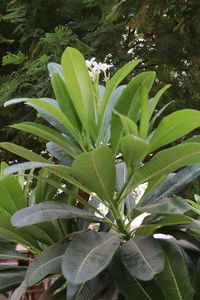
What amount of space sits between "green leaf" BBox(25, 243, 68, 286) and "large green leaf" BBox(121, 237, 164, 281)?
0.51 feet

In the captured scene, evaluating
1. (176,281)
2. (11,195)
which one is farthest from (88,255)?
(11,195)

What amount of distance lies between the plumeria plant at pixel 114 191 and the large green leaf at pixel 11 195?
0.35 feet

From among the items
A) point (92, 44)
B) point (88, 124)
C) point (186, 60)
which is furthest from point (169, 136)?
point (186, 60)

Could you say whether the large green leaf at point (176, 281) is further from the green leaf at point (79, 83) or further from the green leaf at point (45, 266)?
the green leaf at point (79, 83)

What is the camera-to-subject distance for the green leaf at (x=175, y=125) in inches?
34.7

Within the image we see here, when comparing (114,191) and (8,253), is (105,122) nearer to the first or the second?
(114,191)

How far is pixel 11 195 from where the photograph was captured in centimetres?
104

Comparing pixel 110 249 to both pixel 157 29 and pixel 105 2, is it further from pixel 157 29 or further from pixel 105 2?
pixel 157 29

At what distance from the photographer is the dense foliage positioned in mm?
2252

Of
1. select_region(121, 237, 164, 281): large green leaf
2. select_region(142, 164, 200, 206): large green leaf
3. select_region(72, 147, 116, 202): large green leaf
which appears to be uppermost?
select_region(72, 147, 116, 202): large green leaf

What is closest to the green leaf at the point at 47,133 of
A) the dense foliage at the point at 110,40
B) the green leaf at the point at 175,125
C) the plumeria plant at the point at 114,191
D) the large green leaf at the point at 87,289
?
the plumeria plant at the point at 114,191

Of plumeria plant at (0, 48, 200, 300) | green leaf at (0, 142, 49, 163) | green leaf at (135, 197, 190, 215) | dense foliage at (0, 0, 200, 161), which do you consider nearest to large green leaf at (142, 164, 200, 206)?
plumeria plant at (0, 48, 200, 300)

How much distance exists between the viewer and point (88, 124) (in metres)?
1.00

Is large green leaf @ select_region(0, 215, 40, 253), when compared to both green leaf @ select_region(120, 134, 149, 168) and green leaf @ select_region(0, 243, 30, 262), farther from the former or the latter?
green leaf @ select_region(120, 134, 149, 168)
